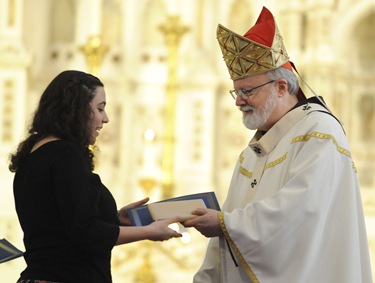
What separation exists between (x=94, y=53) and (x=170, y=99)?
3.68 ft

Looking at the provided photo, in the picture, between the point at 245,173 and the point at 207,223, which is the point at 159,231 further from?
the point at 245,173

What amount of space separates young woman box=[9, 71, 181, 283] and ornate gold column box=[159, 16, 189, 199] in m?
7.17

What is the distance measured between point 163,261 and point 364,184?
9.23ft

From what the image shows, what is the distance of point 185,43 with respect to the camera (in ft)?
37.8

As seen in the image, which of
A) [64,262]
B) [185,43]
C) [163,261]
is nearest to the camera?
[64,262]

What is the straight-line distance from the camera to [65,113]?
329cm

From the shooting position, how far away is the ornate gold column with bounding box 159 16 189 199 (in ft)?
34.8

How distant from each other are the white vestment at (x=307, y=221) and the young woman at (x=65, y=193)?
58cm

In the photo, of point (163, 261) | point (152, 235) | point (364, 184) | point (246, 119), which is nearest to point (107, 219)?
point (152, 235)

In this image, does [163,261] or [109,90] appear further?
[109,90]

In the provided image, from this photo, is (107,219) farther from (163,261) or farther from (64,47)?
(64,47)

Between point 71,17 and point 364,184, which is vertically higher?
point 71,17

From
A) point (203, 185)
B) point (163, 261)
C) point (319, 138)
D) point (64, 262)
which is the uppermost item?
point (319, 138)

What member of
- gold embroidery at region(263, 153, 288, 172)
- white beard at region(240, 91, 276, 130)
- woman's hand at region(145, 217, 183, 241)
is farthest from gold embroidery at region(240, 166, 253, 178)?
woman's hand at region(145, 217, 183, 241)
